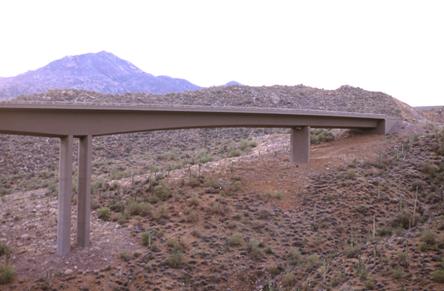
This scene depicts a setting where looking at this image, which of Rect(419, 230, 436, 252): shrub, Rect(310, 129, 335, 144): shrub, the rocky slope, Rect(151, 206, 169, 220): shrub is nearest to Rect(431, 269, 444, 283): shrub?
Rect(419, 230, 436, 252): shrub

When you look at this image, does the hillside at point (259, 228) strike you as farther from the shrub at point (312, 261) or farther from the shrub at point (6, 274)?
the shrub at point (6, 274)

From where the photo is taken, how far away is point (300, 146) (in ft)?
106

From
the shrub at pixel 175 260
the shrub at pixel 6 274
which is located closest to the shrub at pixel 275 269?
the shrub at pixel 175 260

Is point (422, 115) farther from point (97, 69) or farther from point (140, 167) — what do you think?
point (97, 69)

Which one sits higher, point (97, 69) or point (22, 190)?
point (97, 69)

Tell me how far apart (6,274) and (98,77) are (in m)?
134

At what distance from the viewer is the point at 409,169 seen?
3112 cm

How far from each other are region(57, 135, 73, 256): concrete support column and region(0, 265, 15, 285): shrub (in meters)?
2.02

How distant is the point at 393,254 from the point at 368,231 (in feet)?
23.8

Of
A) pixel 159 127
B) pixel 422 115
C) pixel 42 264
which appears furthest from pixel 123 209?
pixel 422 115

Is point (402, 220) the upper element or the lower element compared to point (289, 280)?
upper

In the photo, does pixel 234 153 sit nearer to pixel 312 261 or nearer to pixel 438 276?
pixel 312 261

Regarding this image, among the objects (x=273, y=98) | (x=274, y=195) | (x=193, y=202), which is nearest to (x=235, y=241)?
(x=193, y=202)

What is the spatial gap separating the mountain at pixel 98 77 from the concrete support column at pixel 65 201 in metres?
94.4
